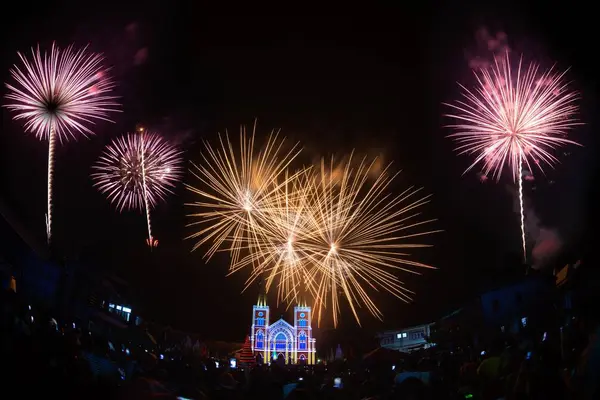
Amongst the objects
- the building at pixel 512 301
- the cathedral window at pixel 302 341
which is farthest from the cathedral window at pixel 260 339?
the building at pixel 512 301

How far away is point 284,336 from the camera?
119562mm

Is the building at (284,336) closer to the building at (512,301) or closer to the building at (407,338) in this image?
the building at (407,338)

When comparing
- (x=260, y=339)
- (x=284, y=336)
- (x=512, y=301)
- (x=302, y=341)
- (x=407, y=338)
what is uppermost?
(x=284, y=336)

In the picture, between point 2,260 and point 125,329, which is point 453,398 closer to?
point 2,260

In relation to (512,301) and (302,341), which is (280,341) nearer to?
(302,341)

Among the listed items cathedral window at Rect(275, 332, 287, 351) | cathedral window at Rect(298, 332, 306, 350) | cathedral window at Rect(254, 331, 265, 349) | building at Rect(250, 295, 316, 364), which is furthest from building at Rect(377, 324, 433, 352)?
cathedral window at Rect(254, 331, 265, 349)

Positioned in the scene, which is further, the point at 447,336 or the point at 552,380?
the point at 447,336

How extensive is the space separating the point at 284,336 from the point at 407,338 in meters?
56.7

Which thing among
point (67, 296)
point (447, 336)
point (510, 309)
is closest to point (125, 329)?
point (67, 296)

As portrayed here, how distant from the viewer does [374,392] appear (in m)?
10.1

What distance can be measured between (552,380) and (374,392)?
4258mm

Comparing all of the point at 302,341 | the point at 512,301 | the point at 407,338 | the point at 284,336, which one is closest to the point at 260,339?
the point at 284,336

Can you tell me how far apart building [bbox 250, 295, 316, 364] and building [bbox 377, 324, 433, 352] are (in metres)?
46.8

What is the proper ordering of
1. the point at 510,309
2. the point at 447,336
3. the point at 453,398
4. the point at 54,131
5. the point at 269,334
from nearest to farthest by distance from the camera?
the point at 453,398
the point at 54,131
the point at 510,309
the point at 447,336
the point at 269,334
